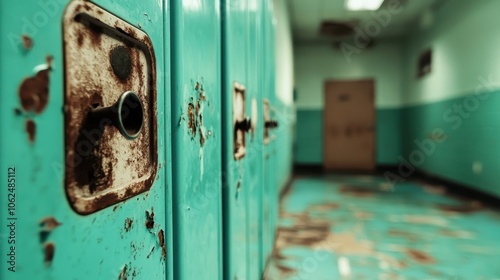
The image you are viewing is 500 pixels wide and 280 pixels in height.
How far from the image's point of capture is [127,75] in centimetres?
50

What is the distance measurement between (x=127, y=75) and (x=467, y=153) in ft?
16.3

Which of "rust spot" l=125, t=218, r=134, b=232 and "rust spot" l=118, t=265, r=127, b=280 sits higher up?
"rust spot" l=125, t=218, r=134, b=232

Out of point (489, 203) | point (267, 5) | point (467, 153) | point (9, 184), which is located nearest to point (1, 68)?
point (9, 184)

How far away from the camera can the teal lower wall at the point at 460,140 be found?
384 centimetres

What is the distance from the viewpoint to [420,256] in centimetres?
242

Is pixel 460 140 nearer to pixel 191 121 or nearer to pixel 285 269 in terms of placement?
pixel 285 269

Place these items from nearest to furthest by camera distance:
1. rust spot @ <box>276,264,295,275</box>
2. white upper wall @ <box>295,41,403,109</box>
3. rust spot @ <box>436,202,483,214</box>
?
rust spot @ <box>276,264,295,275</box> → rust spot @ <box>436,202,483,214</box> → white upper wall @ <box>295,41,403,109</box>

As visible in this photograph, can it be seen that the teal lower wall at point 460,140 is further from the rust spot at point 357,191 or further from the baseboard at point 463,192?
the rust spot at point 357,191

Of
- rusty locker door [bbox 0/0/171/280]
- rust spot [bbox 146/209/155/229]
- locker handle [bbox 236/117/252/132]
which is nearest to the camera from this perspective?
rusty locker door [bbox 0/0/171/280]

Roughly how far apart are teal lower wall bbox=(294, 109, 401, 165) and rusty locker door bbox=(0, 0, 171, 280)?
22.8 ft

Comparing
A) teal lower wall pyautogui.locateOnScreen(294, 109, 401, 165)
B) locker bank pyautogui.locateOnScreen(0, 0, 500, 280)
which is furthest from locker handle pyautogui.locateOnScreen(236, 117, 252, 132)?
teal lower wall pyautogui.locateOnScreen(294, 109, 401, 165)

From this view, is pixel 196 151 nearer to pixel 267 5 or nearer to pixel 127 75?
pixel 127 75

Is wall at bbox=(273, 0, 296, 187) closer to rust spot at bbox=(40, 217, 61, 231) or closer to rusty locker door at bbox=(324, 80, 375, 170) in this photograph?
rusty locker door at bbox=(324, 80, 375, 170)

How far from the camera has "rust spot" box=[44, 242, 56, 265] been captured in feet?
1.15
